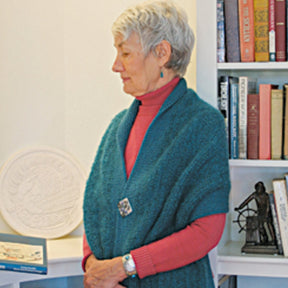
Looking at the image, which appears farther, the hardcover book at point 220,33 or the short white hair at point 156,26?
the hardcover book at point 220,33

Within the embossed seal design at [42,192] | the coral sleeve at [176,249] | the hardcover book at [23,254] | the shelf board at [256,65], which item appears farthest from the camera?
the embossed seal design at [42,192]

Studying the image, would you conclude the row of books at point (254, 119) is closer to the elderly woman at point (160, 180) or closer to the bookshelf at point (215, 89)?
the bookshelf at point (215, 89)

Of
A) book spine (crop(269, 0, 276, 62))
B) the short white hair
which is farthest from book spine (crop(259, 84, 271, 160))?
the short white hair

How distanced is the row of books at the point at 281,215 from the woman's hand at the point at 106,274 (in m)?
0.70

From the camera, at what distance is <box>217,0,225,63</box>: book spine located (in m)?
1.90

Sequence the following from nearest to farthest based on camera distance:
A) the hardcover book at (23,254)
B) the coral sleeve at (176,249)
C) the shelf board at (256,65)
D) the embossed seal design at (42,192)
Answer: the coral sleeve at (176,249)
the hardcover book at (23,254)
the shelf board at (256,65)
the embossed seal design at (42,192)

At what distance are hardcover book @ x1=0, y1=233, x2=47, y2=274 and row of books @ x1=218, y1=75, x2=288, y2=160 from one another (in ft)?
2.50

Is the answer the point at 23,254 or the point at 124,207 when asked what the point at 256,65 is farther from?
the point at 23,254

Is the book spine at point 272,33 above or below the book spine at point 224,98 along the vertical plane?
above

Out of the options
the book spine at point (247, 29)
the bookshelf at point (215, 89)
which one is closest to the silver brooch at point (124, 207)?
the bookshelf at point (215, 89)

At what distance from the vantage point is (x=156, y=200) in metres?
1.49

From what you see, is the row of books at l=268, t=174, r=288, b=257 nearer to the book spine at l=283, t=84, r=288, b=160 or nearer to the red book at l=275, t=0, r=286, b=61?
the book spine at l=283, t=84, r=288, b=160

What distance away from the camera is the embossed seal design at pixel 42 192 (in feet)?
7.57

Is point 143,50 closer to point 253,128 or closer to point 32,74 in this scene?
point 253,128
